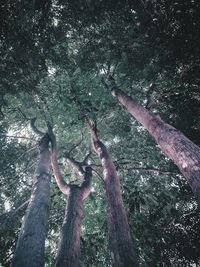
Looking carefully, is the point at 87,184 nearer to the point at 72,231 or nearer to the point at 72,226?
the point at 72,226

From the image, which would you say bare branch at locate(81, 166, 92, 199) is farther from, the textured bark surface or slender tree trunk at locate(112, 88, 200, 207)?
slender tree trunk at locate(112, 88, 200, 207)

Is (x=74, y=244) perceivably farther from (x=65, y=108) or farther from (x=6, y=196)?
(x=6, y=196)

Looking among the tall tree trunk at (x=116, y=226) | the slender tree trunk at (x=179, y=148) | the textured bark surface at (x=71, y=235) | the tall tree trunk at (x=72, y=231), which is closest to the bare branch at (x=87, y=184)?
the tall tree trunk at (x=72, y=231)

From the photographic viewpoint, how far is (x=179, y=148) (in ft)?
18.8

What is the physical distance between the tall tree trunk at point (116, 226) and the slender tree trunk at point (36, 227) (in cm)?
170

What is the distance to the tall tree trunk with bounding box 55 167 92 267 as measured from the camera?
5602 millimetres

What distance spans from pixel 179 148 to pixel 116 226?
2492 mm

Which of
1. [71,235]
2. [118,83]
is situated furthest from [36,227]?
[118,83]

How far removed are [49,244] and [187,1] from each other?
1127 cm

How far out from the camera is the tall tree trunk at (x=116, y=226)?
5272 mm

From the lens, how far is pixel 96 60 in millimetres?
11523


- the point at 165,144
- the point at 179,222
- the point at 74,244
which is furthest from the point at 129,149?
the point at 74,244

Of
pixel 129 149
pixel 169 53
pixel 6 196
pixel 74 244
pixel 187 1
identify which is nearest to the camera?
pixel 74 244

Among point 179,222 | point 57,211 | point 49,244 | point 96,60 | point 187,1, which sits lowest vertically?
point 179,222
